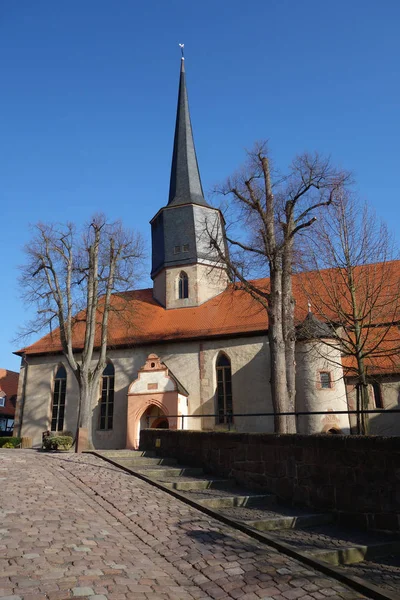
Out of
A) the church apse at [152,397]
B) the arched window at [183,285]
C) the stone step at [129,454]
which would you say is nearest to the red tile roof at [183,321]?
the arched window at [183,285]

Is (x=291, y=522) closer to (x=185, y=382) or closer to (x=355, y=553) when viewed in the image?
(x=355, y=553)

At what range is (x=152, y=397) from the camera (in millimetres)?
20859

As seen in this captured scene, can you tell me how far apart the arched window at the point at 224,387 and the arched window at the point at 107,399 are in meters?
5.33

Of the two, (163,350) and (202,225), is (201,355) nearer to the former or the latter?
(163,350)

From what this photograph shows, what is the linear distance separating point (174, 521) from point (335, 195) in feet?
36.0

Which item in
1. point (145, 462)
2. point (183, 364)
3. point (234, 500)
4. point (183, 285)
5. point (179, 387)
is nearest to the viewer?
point (234, 500)

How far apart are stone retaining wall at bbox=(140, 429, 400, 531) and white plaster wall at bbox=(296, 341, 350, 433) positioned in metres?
8.79

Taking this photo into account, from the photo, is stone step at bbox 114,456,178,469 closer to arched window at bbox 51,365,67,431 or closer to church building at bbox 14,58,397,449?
church building at bbox 14,58,397,449

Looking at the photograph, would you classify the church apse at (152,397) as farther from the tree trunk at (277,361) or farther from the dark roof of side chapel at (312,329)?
the tree trunk at (277,361)

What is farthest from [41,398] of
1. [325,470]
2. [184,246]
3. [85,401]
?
[325,470]

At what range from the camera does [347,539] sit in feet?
20.5

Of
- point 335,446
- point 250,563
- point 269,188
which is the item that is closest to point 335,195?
point 269,188

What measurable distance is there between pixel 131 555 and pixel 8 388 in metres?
39.0

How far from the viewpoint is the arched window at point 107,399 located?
22422 mm
